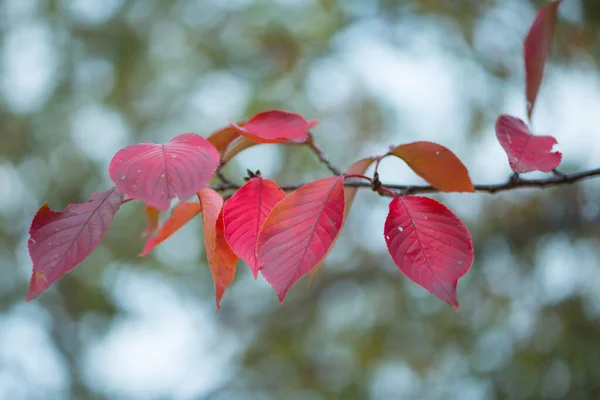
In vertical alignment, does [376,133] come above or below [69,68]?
below

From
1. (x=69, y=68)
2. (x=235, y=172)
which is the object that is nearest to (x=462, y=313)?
(x=235, y=172)

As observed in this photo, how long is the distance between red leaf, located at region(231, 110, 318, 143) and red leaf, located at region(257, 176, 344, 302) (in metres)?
0.07

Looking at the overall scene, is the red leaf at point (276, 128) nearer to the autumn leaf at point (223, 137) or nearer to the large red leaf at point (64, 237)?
the autumn leaf at point (223, 137)

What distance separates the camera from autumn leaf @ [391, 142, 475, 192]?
54 centimetres

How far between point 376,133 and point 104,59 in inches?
55.7

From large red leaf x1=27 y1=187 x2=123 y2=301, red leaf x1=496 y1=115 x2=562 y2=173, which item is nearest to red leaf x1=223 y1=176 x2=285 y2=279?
large red leaf x1=27 y1=187 x2=123 y2=301

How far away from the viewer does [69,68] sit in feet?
9.20

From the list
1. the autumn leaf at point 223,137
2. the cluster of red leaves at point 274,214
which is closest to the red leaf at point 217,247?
the cluster of red leaves at point 274,214

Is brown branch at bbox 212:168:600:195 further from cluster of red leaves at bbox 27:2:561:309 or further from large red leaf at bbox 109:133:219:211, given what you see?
large red leaf at bbox 109:133:219:211

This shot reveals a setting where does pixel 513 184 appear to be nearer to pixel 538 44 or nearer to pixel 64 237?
pixel 538 44

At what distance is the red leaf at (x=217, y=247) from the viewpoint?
1.64 feet

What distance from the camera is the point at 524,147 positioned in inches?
22.4

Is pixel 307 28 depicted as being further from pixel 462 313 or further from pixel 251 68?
pixel 462 313

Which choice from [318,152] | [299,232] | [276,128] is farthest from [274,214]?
[318,152]
